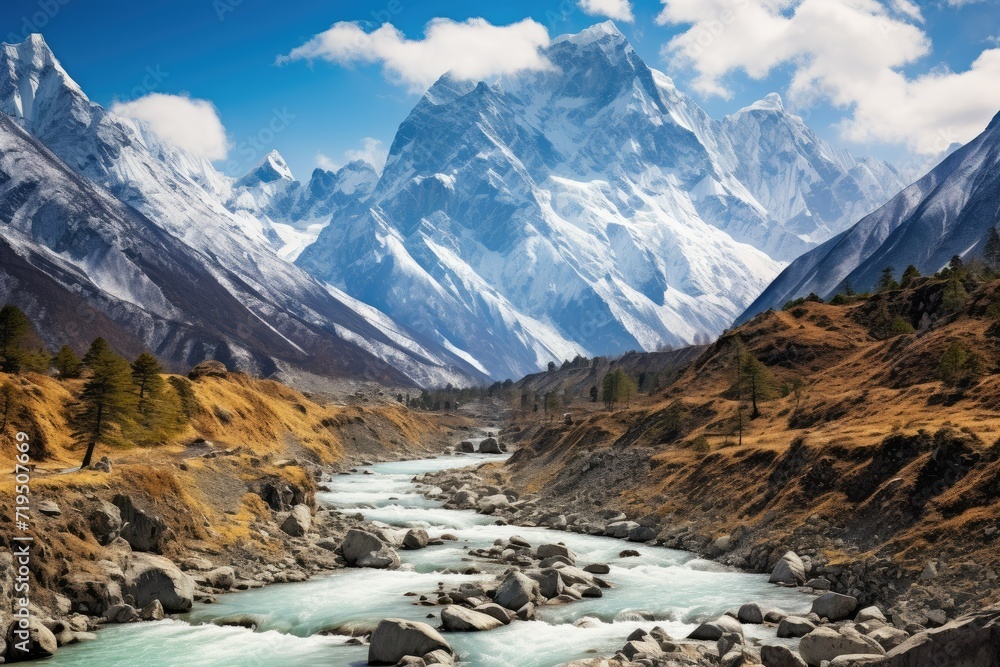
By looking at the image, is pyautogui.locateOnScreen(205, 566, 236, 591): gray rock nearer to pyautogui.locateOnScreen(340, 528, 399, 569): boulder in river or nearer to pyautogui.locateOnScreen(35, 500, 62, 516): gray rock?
pyautogui.locateOnScreen(35, 500, 62, 516): gray rock

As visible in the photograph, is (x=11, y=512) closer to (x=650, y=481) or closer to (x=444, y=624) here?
(x=444, y=624)

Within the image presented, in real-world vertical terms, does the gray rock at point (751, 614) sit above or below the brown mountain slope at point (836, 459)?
below

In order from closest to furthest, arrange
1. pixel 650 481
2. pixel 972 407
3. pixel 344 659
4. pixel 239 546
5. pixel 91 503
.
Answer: pixel 344 659, pixel 91 503, pixel 239 546, pixel 972 407, pixel 650 481

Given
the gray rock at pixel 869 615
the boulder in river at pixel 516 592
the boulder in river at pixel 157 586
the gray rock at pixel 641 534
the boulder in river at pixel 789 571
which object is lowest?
the boulder in river at pixel 157 586

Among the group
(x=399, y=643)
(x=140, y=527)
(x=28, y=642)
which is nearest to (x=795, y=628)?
(x=399, y=643)

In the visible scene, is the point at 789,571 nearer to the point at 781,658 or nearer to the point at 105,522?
the point at 781,658

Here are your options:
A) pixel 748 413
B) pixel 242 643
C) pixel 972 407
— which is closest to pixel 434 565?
pixel 242 643

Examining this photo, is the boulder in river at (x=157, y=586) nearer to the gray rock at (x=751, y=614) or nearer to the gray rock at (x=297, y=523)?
the gray rock at (x=297, y=523)

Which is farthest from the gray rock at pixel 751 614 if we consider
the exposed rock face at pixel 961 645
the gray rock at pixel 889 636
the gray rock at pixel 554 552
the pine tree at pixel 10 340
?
the pine tree at pixel 10 340
